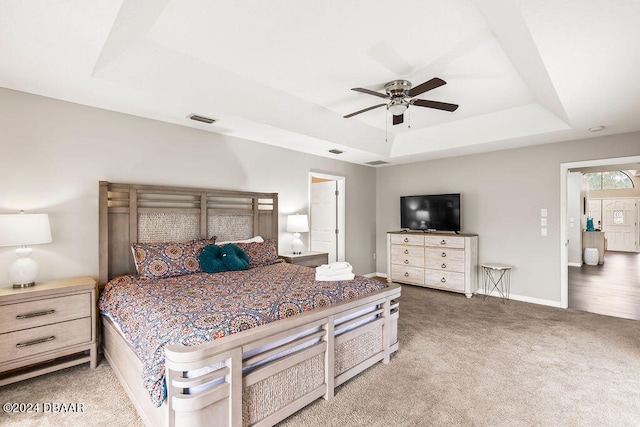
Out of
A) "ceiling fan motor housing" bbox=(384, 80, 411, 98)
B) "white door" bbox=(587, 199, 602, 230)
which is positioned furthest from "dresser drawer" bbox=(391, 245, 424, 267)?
"white door" bbox=(587, 199, 602, 230)

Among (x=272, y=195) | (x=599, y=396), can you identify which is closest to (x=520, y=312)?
(x=599, y=396)

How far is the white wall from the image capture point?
275 centimetres

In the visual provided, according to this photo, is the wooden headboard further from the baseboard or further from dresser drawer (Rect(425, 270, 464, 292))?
the baseboard

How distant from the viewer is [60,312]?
8.29ft

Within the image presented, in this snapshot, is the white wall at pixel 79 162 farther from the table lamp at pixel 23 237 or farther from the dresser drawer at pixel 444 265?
the dresser drawer at pixel 444 265

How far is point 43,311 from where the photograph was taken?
245cm

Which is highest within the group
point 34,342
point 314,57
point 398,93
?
point 314,57

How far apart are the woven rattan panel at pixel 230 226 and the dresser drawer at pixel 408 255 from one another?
9.23 ft

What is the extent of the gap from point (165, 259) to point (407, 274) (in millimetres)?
4094

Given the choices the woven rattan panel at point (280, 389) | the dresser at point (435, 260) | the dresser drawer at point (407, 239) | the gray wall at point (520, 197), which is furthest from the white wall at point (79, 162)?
the gray wall at point (520, 197)

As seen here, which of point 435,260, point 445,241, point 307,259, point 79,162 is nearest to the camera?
point 79,162

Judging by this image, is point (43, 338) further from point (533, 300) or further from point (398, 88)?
point (533, 300)

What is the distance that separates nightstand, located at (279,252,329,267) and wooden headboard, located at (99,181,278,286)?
53 centimetres

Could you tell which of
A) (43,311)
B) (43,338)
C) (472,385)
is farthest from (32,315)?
(472,385)
